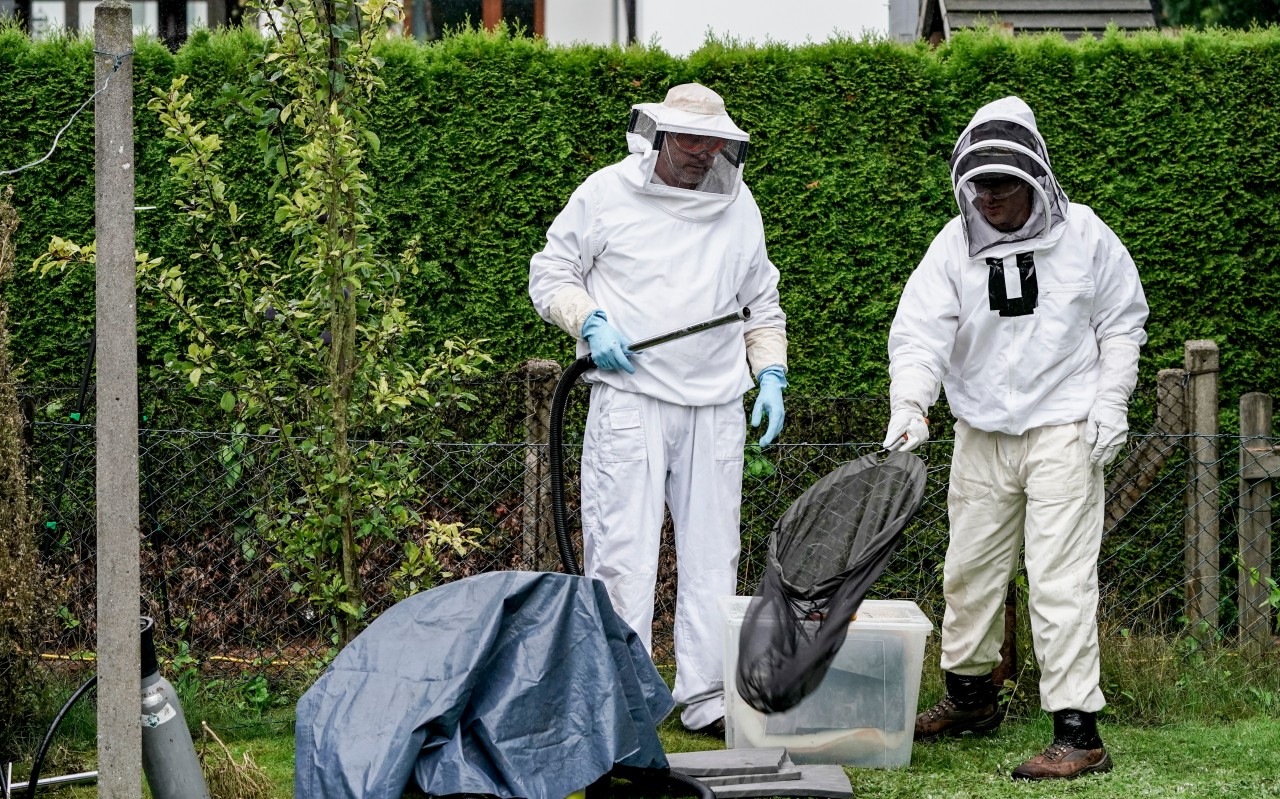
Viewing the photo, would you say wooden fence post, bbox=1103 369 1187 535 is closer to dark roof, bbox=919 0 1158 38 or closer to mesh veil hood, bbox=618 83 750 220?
mesh veil hood, bbox=618 83 750 220

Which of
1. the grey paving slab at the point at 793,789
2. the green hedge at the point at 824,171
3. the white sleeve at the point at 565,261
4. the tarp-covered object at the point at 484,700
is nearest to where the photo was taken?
the tarp-covered object at the point at 484,700

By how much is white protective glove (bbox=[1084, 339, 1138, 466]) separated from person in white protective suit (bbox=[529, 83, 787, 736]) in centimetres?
96

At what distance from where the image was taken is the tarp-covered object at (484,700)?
3.00 metres

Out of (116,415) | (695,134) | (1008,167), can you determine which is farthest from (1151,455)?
(116,415)

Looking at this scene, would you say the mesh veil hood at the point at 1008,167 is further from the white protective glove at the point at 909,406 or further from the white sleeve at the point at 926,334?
the white protective glove at the point at 909,406

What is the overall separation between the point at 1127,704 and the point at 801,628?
1.53 meters

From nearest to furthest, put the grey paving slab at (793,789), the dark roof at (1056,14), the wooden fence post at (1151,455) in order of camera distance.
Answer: the grey paving slab at (793,789) < the wooden fence post at (1151,455) < the dark roof at (1056,14)

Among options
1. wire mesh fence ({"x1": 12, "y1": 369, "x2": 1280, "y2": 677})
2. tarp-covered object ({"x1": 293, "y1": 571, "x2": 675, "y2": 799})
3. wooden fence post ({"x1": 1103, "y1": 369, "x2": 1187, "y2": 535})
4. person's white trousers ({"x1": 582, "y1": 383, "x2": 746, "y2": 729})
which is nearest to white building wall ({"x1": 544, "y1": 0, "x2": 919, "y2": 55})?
wire mesh fence ({"x1": 12, "y1": 369, "x2": 1280, "y2": 677})

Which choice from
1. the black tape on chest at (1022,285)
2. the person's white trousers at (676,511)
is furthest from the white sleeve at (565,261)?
the black tape on chest at (1022,285)

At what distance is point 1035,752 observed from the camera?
3.95m

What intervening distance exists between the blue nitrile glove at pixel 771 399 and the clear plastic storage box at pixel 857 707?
666 mm

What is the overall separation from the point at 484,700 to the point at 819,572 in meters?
1.05

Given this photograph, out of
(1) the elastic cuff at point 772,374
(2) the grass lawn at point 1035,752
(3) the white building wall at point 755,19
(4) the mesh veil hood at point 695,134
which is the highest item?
(3) the white building wall at point 755,19

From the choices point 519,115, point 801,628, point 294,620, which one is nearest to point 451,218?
point 519,115
